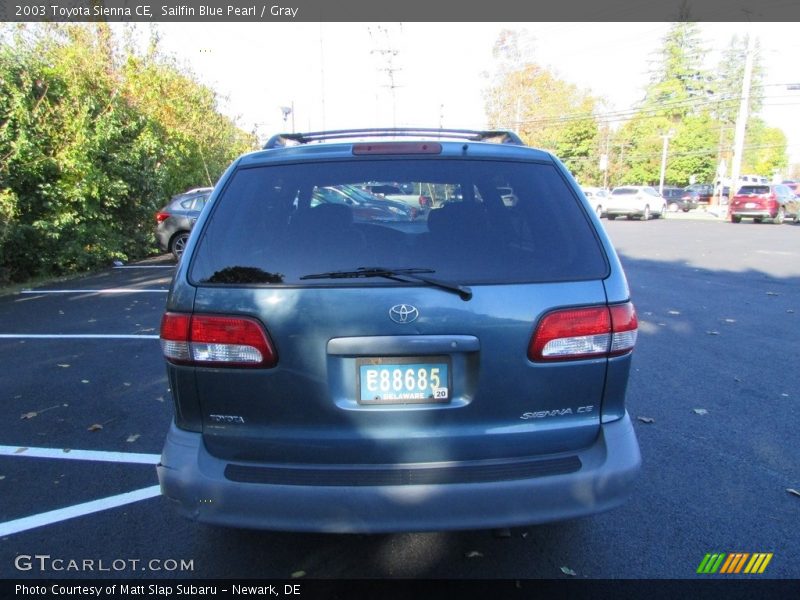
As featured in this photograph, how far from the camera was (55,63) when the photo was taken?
1123 cm

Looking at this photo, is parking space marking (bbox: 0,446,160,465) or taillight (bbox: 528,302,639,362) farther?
parking space marking (bbox: 0,446,160,465)

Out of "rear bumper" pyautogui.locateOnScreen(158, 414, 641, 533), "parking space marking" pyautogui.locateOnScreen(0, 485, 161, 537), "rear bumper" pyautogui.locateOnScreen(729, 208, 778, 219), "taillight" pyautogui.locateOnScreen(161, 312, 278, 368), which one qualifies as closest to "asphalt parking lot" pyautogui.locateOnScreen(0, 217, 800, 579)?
"parking space marking" pyautogui.locateOnScreen(0, 485, 161, 537)

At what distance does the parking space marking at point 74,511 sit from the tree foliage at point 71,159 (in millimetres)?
8159

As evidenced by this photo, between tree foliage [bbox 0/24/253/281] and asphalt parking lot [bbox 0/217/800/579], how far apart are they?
13.9 ft

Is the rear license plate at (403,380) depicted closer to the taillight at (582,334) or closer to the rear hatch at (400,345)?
the rear hatch at (400,345)

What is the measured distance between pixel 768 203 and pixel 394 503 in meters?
29.3

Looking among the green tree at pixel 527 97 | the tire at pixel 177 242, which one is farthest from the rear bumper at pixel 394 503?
the green tree at pixel 527 97

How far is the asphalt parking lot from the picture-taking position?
263cm

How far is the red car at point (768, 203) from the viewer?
25.7 metres

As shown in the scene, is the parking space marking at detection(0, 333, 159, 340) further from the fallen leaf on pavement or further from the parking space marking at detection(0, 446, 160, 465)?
the parking space marking at detection(0, 446, 160, 465)

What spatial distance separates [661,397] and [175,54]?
18.6 meters

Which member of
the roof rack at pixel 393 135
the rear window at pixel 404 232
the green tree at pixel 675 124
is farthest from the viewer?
the green tree at pixel 675 124

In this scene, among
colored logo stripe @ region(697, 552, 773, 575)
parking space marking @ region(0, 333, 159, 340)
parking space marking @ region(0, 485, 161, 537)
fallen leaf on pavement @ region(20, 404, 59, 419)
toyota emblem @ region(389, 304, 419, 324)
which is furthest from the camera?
parking space marking @ region(0, 333, 159, 340)

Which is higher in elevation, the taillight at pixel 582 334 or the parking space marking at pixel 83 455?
the taillight at pixel 582 334
